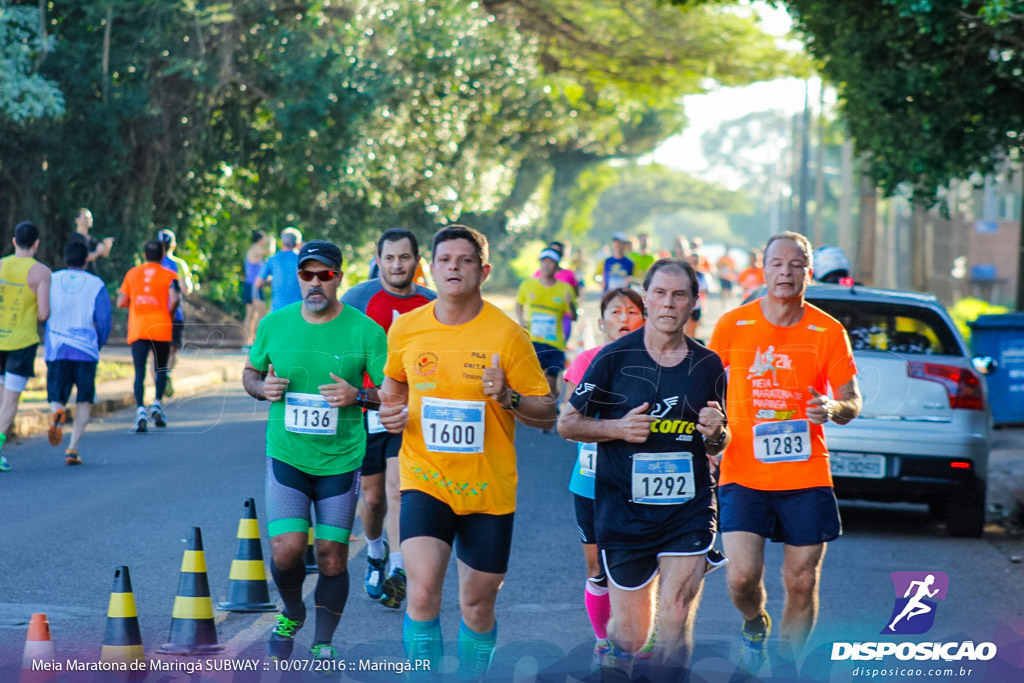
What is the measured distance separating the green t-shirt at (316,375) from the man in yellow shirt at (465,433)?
2.22 ft

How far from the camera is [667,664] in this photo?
17.2ft

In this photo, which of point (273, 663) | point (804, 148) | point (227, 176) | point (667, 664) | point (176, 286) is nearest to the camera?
point (667, 664)

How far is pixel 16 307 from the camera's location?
38.1ft

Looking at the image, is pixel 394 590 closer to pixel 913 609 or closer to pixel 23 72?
pixel 913 609

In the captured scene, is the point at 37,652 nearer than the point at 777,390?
Yes

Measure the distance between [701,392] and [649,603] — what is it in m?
0.82

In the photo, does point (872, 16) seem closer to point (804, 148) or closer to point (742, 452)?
point (742, 452)

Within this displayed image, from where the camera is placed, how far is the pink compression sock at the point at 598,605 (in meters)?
5.99

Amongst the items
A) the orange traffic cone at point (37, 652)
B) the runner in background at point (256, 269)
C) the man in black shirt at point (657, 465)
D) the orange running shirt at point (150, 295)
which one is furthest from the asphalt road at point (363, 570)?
the runner in background at point (256, 269)

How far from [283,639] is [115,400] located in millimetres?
11477

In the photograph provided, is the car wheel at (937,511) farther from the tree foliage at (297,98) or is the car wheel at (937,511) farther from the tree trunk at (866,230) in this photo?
the tree trunk at (866,230)

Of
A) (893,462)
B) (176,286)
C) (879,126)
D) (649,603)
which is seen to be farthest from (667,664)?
(879,126)

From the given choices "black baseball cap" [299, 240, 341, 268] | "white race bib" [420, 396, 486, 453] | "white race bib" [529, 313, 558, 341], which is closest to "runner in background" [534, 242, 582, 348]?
"white race bib" [529, 313, 558, 341]

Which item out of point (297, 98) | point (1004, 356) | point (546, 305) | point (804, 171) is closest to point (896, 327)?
point (546, 305)
